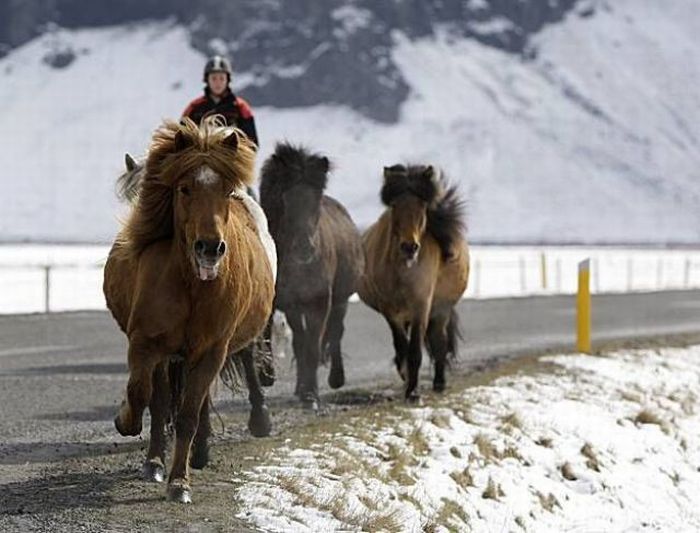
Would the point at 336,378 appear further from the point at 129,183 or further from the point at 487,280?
the point at 487,280

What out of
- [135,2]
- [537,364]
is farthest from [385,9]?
[537,364]

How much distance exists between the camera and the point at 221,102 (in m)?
12.2

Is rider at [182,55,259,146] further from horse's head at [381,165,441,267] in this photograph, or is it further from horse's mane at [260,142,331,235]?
horse's head at [381,165,441,267]

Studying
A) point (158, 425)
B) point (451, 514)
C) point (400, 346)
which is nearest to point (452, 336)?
point (400, 346)

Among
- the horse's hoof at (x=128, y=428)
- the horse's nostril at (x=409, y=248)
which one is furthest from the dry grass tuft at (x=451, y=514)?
the horse's nostril at (x=409, y=248)

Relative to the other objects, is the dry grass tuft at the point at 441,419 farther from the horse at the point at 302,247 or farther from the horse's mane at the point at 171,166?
the horse's mane at the point at 171,166

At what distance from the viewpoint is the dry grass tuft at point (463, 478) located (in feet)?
33.2

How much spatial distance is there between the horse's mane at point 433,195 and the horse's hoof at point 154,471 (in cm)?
566

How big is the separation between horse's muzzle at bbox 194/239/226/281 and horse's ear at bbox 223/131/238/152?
75 centimetres

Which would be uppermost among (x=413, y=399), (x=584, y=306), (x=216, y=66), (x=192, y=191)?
(x=216, y=66)

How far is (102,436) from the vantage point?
10.7 meters

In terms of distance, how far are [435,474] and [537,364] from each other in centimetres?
779

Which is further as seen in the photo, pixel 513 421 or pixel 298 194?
pixel 298 194

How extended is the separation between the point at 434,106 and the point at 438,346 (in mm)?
146488
